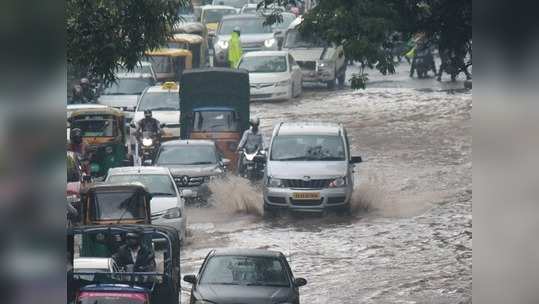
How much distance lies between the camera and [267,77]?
38156 mm

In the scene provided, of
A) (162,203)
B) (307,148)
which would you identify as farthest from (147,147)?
(162,203)

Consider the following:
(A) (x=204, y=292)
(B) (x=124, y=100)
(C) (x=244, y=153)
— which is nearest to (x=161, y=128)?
(C) (x=244, y=153)

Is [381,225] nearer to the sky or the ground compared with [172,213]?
nearer to the ground

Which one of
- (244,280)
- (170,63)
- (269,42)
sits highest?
(269,42)

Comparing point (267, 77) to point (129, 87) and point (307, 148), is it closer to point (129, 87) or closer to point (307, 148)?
point (129, 87)

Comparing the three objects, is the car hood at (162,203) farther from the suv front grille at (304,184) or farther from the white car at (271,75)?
the white car at (271,75)

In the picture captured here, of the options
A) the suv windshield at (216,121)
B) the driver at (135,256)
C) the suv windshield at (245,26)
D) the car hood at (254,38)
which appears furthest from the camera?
the suv windshield at (245,26)

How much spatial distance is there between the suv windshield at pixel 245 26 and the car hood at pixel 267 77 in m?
8.94

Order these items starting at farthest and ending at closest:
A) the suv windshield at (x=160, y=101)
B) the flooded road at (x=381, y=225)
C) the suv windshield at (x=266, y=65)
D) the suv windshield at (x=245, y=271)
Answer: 1. the suv windshield at (x=266, y=65)
2. the suv windshield at (x=160, y=101)
3. the flooded road at (x=381, y=225)
4. the suv windshield at (x=245, y=271)

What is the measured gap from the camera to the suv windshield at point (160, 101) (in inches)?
1286

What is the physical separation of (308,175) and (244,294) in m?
9.22

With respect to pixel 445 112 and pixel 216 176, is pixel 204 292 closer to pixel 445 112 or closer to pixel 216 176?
pixel 216 176

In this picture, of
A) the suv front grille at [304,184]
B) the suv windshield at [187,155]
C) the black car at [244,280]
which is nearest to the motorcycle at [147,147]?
the suv windshield at [187,155]

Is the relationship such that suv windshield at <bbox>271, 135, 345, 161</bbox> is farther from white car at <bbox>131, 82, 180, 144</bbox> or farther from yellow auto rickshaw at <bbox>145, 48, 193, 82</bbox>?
yellow auto rickshaw at <bbox>145, 48, 193, 82</bbox>
